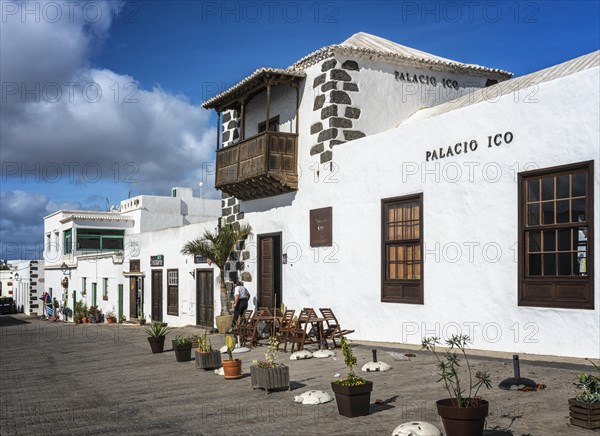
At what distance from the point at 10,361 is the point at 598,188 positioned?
46.3 ft

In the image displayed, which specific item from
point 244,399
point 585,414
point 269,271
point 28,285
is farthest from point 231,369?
point 28,285

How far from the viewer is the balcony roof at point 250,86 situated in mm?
17531

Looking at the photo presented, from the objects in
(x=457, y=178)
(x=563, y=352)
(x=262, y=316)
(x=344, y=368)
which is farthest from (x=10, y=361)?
(x=563, y=352)

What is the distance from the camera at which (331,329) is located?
15.1 m

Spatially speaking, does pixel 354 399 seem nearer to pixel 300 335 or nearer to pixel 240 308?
pixel 300 335

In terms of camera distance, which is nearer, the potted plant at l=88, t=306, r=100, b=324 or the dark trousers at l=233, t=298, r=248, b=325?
the dark trousers at l=233, t=298, r=248, b=325

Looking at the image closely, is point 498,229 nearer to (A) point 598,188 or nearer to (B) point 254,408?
(A) point 598,188

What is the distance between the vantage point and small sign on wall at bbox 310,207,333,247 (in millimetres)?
16641

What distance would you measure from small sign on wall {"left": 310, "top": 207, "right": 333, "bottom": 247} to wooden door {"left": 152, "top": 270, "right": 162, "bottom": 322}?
504 inches

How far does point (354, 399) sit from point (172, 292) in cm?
1981

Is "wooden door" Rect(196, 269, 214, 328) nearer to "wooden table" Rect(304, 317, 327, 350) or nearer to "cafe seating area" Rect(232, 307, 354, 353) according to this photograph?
"cafe seating area" Rect(232, 307, 354, 353)

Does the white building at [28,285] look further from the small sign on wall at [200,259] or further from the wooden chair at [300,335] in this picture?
the wooden chair at [300,335]

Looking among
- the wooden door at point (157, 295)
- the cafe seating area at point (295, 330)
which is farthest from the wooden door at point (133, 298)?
the cafe seating area at point (295, 330)

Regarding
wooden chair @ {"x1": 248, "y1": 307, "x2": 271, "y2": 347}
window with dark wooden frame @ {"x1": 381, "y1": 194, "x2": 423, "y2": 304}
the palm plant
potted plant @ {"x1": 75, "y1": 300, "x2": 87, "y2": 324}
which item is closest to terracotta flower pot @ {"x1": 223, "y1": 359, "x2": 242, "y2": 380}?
wooden chair @ {"x1": 248, "y1": 307, "x2": 271, "y2": 347}
